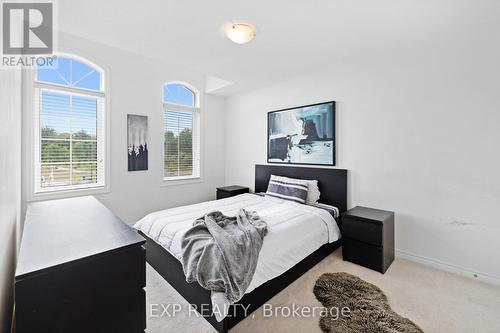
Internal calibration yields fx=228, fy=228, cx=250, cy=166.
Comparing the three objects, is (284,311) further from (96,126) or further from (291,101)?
(96,126)

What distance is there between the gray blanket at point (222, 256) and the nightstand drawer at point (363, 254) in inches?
49.5

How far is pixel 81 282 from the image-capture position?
0.83m

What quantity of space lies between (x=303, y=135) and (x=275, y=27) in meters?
1.72

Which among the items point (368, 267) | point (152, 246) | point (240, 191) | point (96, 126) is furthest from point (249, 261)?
point (96, 126)

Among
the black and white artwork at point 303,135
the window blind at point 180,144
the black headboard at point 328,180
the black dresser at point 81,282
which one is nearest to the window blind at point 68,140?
the window blind at point 180,144

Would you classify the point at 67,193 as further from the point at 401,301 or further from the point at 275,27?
the point at 401,301

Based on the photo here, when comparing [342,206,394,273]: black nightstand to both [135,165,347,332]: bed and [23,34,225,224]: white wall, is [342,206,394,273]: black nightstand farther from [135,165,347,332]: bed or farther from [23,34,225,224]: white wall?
[23,34,225,224]: white wall

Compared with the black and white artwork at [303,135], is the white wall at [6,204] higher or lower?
lower

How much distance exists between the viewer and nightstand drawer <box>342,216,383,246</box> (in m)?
2.51

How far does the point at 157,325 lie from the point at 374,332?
5.31 feet

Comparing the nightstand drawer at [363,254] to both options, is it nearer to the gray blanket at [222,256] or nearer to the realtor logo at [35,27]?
the gray blanket at [222,256]

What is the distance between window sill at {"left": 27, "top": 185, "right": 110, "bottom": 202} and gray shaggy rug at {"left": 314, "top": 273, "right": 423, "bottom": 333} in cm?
316

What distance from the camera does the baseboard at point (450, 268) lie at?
2316 millimetres

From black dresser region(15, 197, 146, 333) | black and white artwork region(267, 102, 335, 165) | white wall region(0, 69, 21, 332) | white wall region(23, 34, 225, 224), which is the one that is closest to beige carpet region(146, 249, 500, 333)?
white wall region(0, 69, 21, 332)
